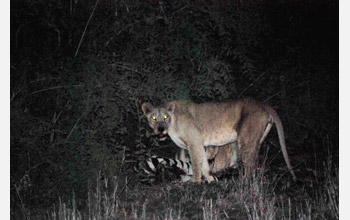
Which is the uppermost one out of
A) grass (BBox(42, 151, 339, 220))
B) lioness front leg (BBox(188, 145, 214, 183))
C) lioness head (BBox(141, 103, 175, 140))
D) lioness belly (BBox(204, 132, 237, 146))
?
lioness head (BBox(141, 103, 175, 140))

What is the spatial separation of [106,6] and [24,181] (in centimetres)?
279

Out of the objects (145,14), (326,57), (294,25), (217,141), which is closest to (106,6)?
(145,14)

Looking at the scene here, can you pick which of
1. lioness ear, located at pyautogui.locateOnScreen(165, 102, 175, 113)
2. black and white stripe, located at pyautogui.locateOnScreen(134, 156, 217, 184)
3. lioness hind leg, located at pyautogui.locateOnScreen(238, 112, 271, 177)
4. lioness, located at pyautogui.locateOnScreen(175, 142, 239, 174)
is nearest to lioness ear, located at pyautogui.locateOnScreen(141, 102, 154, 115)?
lioness ear, located at pyautogui.locateOnScreen(165, 102, 175, 113)

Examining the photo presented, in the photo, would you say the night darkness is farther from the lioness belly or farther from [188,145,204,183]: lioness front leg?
the lioness belly

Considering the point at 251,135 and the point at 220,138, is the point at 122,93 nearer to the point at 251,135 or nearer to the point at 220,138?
the point at 220,138

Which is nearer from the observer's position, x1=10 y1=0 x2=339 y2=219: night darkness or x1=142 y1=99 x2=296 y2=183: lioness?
x1=10 y1=0 x2=339 y2=219: night darkness

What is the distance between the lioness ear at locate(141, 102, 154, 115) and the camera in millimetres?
7266

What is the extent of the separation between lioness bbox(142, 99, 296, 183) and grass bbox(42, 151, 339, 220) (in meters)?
0.52

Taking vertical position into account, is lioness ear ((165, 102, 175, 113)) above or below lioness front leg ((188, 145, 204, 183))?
above

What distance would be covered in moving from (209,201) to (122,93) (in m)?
1.95

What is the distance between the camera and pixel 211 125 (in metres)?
7.65

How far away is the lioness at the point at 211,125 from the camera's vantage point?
286 inches

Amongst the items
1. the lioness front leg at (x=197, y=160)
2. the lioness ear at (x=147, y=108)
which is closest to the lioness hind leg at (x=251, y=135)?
the lioness front leg at (x=197, y=160)

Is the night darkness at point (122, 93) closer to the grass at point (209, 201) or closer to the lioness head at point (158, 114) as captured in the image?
the grass at point (209, 201)
